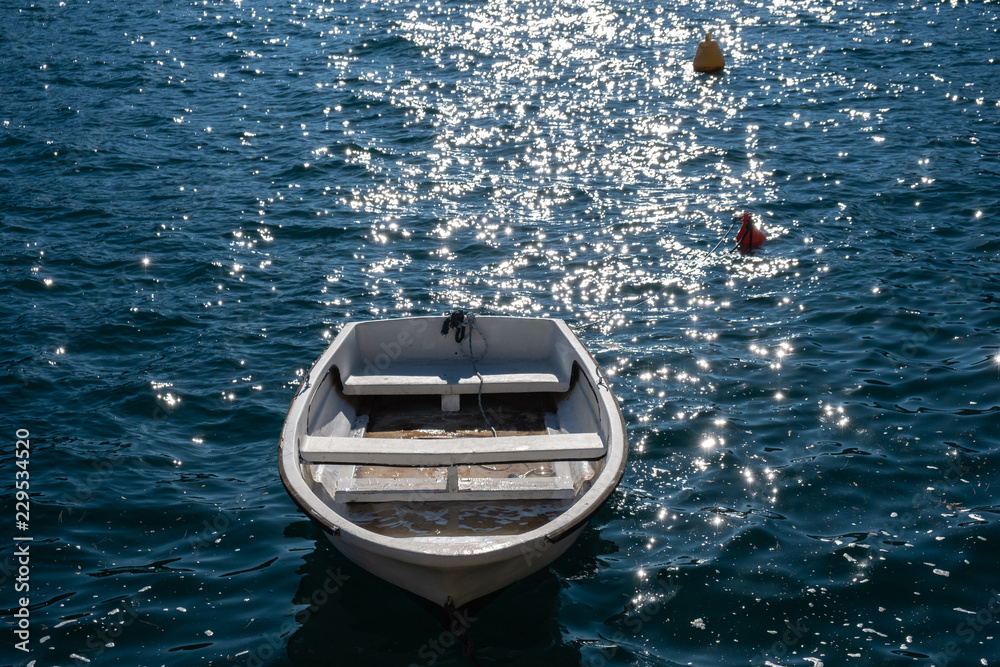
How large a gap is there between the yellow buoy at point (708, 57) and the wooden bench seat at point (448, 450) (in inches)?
648

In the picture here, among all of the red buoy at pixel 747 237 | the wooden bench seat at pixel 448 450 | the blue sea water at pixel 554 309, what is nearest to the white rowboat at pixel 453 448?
the wooden bench seat at pixel 448 450

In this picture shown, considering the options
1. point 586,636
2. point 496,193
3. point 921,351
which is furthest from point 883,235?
point 586,636

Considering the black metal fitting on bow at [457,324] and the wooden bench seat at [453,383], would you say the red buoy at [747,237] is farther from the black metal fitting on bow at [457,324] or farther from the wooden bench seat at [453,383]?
the black metal fitting on bow at [457,324]

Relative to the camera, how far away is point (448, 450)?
24.7 ft

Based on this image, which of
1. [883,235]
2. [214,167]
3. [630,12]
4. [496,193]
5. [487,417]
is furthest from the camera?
[630,12]

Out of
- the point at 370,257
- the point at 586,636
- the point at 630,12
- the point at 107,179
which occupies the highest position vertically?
the point at 630,12

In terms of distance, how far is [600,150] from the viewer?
1770 centimetres

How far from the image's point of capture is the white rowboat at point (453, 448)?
6.47m

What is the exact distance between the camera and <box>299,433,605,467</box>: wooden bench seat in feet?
24.6

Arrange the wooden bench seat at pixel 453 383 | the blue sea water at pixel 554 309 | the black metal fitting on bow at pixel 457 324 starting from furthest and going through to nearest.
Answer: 1. the black metal fitting on bow at pixel 457 324
2. the wooden bench seat at pixel 453 383
3. the blue sea water at pixel 554 309

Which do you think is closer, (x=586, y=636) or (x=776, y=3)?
(x=586, y=636)

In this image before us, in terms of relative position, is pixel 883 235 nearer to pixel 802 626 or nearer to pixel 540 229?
pixel 540 229

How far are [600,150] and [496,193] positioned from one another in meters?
→ 2.95

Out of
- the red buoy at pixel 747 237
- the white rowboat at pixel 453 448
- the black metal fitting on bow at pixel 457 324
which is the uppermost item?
the red buoy at pixel 747 237
